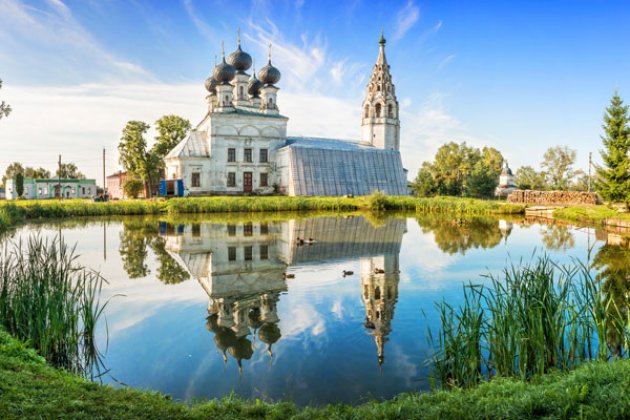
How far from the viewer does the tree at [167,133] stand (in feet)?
149

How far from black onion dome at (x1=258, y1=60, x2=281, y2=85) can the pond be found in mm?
29329

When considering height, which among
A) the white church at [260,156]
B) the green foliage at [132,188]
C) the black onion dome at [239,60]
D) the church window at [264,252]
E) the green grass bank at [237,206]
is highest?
the black onion dome at [239,60]

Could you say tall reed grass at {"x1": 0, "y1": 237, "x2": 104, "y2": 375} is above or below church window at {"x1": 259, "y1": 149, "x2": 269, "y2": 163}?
below

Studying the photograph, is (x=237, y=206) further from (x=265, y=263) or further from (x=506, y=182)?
(x=506, y=182)

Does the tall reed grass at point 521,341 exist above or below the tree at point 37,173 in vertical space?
below

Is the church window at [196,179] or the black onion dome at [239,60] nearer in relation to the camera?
the church window at [196,179]

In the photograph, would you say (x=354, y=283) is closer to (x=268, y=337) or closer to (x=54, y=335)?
(x=268, y=337)

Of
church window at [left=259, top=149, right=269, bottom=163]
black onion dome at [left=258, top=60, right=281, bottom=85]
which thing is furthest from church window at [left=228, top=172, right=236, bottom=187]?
black onion dome at [left=258, top=60, right=281, bottom=85]

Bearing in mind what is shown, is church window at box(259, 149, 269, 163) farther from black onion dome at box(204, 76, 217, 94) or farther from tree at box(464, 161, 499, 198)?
tree at box(464, 161, 499, 198)

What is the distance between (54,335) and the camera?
5574mm

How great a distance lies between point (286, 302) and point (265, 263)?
3.91 meters

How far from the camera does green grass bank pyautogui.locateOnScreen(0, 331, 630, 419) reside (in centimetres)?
345

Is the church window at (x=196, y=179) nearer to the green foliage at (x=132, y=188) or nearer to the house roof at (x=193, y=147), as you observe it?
the house roof at (x=193, y=147)

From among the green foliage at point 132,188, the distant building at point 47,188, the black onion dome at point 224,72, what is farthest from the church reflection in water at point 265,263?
the distant building at point 47,188
